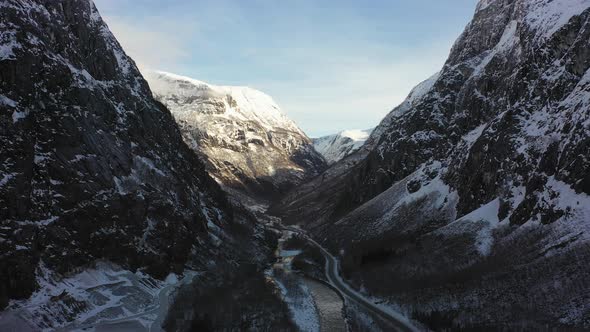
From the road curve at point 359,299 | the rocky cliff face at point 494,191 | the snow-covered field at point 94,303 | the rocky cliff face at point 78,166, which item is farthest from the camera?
the road curve at point 359,299

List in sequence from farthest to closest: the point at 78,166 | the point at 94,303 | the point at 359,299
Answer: the point at 359,299
the point at 78,166
the point at 94,303

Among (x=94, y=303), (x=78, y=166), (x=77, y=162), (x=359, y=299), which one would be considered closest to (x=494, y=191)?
(x=359, y=299)

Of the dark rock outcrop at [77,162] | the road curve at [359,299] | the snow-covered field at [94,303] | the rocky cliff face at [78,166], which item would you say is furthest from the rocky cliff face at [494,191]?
the dark rock outcrop at [77,162]

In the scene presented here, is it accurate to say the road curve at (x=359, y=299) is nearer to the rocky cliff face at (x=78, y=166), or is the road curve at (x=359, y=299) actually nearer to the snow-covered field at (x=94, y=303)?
the rocky cliff face at (x=78, y=166)

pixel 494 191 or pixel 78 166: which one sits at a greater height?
pixel 494 191

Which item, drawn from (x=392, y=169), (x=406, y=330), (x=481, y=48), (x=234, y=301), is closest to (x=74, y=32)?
(x=234, y=301)

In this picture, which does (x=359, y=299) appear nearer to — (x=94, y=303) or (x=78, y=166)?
(x=94, y=303)
